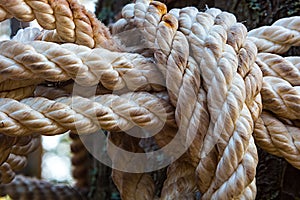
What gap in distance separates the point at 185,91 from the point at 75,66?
5.0 inches

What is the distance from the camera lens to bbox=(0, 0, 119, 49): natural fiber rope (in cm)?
57

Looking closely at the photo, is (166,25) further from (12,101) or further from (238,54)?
(12,101)

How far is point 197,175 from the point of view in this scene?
1.96 ft

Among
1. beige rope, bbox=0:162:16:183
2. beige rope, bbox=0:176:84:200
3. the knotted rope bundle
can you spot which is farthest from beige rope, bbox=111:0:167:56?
beige rope, bbox=0:176:84:200

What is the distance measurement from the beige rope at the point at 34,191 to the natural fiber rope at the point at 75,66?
574mm

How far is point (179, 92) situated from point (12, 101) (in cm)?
19

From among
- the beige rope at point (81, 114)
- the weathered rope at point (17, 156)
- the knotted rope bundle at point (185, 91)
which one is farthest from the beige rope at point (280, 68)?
the weathered rope at point (17, 156)

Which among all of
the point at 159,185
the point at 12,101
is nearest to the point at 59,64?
the point at 12,101

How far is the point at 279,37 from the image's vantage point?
65 centimetres

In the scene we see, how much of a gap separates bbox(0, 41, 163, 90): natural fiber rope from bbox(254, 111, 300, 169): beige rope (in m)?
0.13

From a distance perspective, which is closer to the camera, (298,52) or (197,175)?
(197,175)

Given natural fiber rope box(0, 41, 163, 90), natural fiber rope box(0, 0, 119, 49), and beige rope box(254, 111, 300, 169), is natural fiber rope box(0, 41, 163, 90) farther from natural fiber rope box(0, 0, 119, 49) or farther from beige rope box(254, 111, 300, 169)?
beige rope box(254, 111, 300, 169)

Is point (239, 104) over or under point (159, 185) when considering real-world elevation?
over

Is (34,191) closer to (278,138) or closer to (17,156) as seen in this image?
(17,156)
